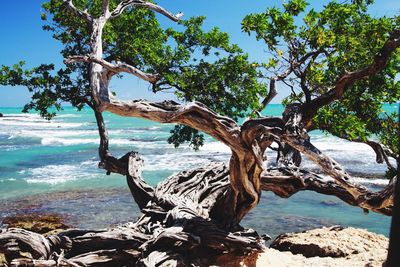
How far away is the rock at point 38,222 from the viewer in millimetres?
9984

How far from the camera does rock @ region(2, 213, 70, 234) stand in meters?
9.98

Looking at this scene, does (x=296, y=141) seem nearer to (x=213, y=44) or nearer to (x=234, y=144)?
(x=234, y=144)

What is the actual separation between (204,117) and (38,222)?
7175 millimetres

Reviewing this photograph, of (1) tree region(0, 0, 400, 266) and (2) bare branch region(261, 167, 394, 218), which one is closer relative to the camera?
(1) tree region(0, 0, 400, 266)

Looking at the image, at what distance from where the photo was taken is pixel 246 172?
597 centimetres

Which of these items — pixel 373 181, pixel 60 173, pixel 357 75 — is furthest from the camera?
pixel 60 173

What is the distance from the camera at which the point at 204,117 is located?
215 inches

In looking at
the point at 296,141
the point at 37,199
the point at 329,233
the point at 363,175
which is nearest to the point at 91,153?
the point at 37,199

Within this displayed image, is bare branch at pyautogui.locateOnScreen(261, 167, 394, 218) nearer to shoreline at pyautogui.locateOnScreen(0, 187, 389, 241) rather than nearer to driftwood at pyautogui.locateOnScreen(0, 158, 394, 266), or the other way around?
driftwood at pyautogui.locateOnScreen(0, 158, 394, 266)

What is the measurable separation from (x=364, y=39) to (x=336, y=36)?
0.57 meters

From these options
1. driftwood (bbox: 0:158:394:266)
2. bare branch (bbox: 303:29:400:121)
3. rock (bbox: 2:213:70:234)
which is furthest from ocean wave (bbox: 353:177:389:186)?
bare branch (bbox: 303:29:400:121)

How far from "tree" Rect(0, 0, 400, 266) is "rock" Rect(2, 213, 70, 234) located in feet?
7.59

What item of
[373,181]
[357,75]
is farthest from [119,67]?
[373,181]

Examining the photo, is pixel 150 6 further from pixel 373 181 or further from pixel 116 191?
pixel 373 181
